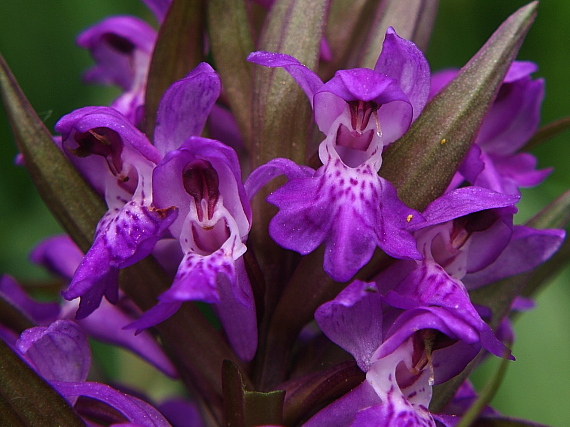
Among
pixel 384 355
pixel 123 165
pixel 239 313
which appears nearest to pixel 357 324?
pixel 384 355

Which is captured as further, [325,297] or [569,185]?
[569,185]

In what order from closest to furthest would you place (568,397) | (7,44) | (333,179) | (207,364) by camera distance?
(333,179), (207,364), (568,397), (7,44)

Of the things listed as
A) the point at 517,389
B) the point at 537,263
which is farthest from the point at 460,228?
the point at 517,389

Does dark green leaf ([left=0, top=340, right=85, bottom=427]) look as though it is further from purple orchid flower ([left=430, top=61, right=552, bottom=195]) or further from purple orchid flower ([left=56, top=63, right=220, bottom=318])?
purple orchid flower ([left=430, top=61, right=552, bottom=195])

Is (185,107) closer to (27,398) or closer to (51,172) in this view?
(51,172)

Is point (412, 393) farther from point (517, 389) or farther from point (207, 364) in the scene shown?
point (517, 389)

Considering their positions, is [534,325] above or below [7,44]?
below
